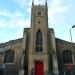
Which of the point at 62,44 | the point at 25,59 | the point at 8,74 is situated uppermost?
the point at 62,44

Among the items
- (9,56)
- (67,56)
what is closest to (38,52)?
(9,56)

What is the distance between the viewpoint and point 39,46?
26891 mm

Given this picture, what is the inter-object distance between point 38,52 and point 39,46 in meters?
1.10

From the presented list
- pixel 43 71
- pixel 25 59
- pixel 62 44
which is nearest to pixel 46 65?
pixel 43 71

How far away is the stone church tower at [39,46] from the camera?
25594mm

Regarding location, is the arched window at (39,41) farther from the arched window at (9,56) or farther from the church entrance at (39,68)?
the arched window at (9,56)

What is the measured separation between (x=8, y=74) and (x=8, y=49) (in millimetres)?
4075

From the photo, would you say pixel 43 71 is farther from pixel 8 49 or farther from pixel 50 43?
pixel 8 49

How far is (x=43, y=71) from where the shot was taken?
25531mm

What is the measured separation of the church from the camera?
2567cm

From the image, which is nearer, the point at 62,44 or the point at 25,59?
the point at 25,59

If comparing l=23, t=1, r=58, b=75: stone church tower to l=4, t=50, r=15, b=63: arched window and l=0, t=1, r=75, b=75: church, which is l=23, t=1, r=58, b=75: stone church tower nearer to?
l=0, t=1, r=75, b=75: church

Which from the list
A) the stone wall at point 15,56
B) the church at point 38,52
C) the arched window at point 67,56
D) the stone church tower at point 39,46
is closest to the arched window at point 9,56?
the church at point 38,52

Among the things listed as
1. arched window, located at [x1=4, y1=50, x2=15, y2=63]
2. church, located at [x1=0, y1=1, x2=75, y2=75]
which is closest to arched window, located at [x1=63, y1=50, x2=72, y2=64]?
church, located at [x1=0, y1=1, x2=75, y2=75]
